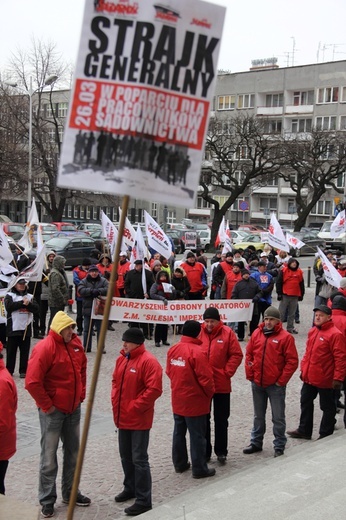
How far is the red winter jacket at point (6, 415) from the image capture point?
637 centimetres

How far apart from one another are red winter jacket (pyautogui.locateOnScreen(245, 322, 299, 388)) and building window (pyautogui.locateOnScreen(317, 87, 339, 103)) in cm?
6396

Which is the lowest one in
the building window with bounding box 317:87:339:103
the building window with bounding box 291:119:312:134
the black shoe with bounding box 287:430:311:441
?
the black shoe with bounding box 287:430:311:441

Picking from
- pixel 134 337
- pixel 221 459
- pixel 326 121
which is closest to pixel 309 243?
pixel 326 121

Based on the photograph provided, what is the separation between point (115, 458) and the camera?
8453 millimetres

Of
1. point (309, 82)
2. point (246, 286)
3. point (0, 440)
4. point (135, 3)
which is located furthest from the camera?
point (309, 82)

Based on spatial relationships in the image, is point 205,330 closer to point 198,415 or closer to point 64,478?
point 198,415

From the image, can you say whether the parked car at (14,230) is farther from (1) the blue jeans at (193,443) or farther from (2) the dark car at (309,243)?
(1) the blue jeans at (193,443)

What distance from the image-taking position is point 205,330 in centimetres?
856

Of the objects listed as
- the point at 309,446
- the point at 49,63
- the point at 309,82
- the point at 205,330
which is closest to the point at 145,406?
the point at 205,330

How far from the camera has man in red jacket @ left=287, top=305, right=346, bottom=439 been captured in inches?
354

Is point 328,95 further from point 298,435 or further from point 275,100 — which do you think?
point 298,435

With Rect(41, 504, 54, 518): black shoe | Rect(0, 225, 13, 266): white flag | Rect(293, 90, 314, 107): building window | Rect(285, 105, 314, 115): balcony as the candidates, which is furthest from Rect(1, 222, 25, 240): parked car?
Rect(293, 90, 314, 107): building window

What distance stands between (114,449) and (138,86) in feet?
19.5

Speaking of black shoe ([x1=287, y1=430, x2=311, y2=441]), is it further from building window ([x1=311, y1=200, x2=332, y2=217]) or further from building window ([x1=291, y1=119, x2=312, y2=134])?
building window ([x1=291, y1=119, x2=312, y2=134])
